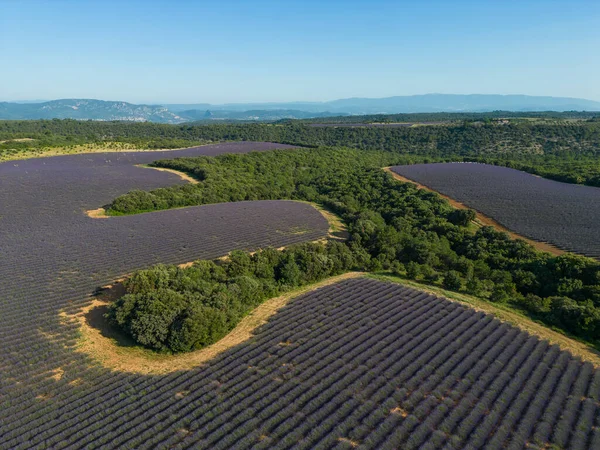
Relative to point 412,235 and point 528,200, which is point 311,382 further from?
point 528,200

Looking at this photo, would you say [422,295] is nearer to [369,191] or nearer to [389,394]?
[389,394]

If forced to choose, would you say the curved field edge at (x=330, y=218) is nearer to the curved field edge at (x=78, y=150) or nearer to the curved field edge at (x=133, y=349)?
the curved field edge at (x=133, y=349)

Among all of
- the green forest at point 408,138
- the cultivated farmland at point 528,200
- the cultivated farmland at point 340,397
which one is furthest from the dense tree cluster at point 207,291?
the green forest at point 408,138

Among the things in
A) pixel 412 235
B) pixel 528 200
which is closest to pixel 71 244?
pixel 412 235

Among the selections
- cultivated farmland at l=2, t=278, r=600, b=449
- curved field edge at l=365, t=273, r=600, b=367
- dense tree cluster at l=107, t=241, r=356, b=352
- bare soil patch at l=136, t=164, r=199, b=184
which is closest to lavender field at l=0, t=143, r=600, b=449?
cultivated farmland at l=2, t=278, r=600, b=449

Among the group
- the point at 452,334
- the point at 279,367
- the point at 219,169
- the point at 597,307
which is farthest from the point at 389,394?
the point at 219,169

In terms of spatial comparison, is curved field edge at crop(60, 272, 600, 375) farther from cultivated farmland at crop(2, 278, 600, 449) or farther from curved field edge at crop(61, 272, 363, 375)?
cultivated farmland at crop(2, 278, 600, 449)
